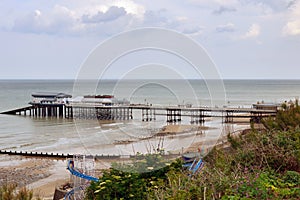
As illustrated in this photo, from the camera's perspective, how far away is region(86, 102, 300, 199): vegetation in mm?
5129

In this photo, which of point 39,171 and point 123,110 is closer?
point 39,171

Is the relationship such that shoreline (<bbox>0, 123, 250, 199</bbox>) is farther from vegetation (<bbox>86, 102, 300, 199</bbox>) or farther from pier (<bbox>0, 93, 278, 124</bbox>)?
pier (<bbox>0, 93, 278, 124</bbox>)

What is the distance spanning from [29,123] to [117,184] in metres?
39.3

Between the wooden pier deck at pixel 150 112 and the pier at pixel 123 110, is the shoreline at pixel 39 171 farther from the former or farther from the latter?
the wooden pier deck at pixel 150 112

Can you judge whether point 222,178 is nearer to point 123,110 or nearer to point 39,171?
point 39,171

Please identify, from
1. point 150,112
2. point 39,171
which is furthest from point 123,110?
point 39,171

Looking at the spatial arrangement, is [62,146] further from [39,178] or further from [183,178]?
[183,178]

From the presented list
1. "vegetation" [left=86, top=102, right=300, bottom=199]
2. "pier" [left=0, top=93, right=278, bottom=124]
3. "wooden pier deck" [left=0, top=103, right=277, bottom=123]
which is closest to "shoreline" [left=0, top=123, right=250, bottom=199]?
"vegetation" [left=86, top=102, right=300, bottom=199]

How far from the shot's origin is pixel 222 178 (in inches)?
215

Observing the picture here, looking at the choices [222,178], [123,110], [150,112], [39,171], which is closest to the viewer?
[222,178]

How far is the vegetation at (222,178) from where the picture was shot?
513 cm

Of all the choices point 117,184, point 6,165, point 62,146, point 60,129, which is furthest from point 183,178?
point 60,129

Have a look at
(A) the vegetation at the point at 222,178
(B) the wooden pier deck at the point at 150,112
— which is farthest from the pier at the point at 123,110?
(A) the vegetation at the point at 222,178

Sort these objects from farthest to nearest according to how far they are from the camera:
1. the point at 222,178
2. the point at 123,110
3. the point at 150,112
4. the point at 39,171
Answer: the point at 123,110
the point at 150,112
the point at 39,171
the point at 222,178
